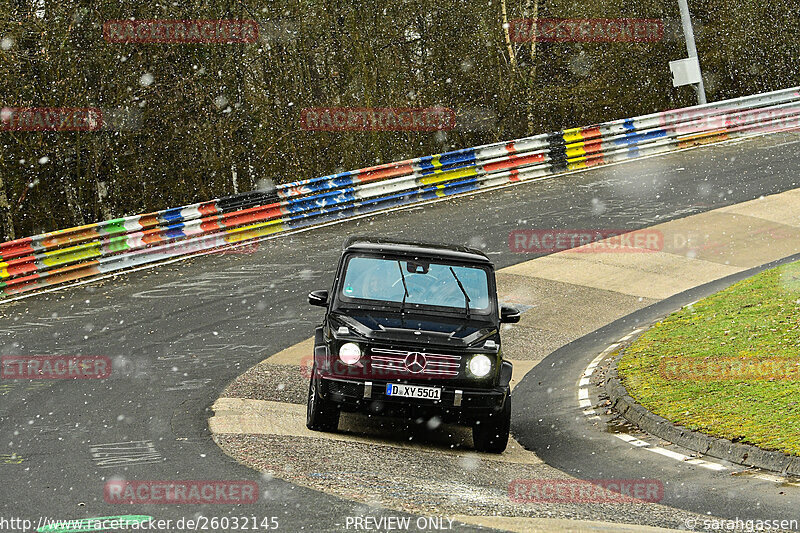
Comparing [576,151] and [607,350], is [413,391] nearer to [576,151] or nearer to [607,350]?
[607,350]

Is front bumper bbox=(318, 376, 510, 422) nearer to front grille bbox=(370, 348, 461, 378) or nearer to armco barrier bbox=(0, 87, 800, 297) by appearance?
front grille bbox=(370, 348, 461, 378)

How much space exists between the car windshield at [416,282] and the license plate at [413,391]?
1.08 m

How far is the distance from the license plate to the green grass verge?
9.10 feet

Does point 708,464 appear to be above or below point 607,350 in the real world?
below

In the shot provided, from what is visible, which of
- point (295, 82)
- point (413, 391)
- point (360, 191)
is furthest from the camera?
point (295, 82)

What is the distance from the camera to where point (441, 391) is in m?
9.48

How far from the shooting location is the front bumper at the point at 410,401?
373 inches

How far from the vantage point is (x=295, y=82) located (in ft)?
100

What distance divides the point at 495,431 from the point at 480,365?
746mm

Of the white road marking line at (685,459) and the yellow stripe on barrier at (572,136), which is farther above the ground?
the yellow stripe on barrier at (572,136)

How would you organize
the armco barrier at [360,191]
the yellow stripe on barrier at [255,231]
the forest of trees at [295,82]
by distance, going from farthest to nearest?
the forest of trees at [295,82]
the yellow stripe on barrier at [255,231]
the armco barrier at [360,191]

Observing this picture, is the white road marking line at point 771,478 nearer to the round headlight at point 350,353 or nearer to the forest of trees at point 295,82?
the round headlight at point 350,353

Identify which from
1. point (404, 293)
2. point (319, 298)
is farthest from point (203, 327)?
point (404, 293)

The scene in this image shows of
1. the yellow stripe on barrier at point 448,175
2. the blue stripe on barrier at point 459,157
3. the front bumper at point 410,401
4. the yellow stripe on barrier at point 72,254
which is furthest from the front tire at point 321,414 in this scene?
the blue stripe on barrier at point 459,157
